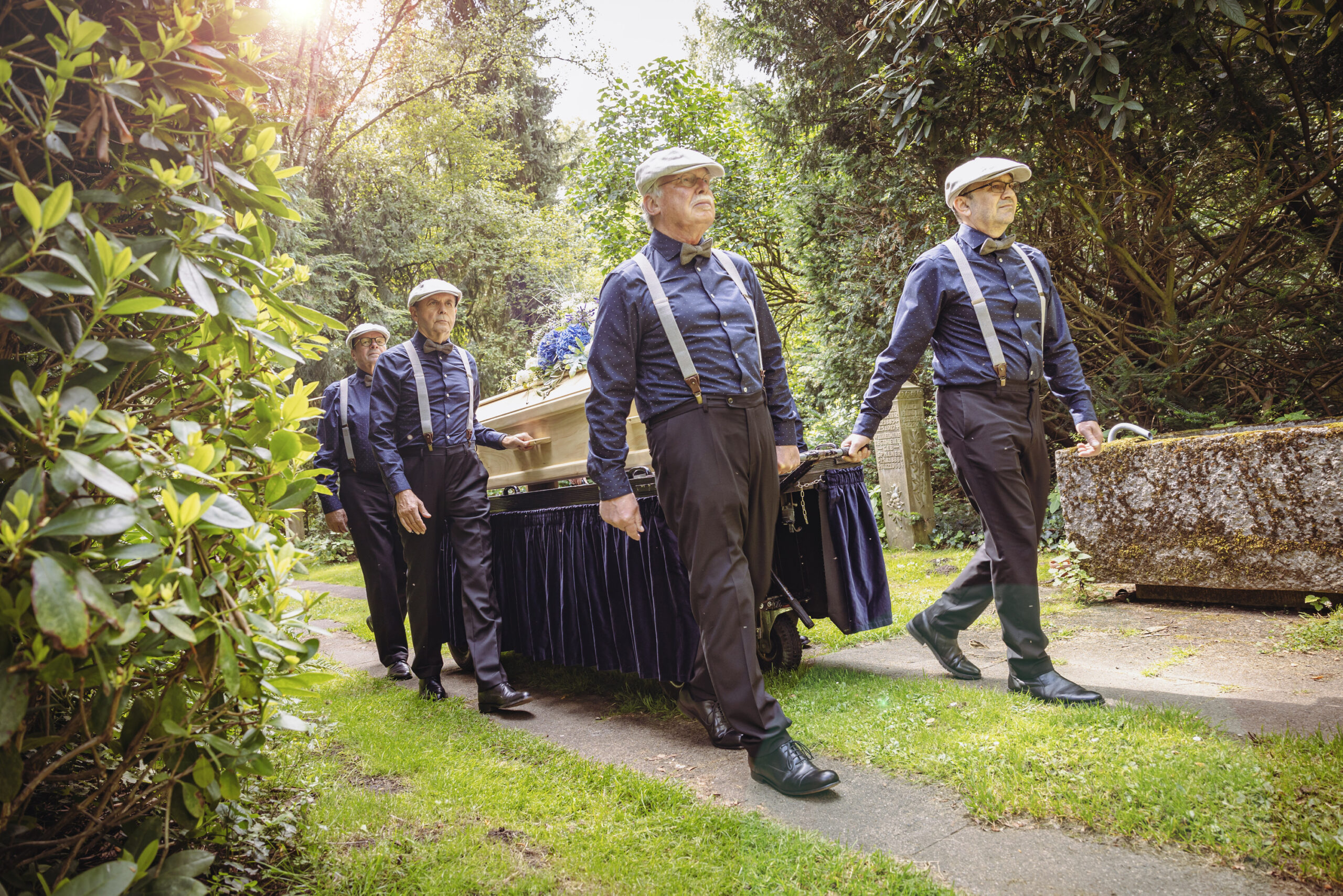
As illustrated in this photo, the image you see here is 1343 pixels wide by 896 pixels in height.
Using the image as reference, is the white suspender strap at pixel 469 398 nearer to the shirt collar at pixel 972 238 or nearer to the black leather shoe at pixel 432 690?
the black leather shoe at pixel 432 690

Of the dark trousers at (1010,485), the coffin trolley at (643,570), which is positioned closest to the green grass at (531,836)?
the coffin trolley at (643,570)

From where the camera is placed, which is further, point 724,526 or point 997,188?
point 997,188

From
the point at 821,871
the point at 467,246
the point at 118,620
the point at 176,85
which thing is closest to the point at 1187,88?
the point at 821,871

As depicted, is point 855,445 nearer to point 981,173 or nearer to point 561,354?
point 981,173

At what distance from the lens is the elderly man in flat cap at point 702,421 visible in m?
2.71

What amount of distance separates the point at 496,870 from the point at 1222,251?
21.1ft

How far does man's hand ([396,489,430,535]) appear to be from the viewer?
4141mm

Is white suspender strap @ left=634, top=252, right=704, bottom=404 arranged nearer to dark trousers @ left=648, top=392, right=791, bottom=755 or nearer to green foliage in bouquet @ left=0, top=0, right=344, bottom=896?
dark trousers @ left=648, top=392, right=791, bottom=755

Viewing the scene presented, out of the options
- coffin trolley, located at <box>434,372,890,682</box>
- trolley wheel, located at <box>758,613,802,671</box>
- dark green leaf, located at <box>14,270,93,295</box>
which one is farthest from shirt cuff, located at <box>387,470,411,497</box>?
dark green leaf, located at <box>14,270,93,295</box>

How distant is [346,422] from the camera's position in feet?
17.4

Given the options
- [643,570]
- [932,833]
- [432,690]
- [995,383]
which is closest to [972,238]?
[995,383]

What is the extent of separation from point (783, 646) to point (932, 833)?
172 cm

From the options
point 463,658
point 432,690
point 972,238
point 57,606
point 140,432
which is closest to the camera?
point 57,606

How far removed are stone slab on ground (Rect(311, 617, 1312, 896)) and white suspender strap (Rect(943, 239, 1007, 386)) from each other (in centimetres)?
160
